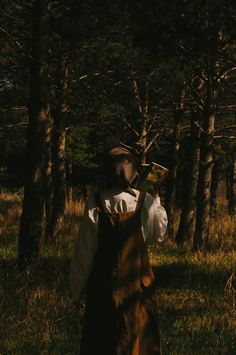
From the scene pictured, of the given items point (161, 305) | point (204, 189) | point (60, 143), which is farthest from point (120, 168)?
point (60, 143)

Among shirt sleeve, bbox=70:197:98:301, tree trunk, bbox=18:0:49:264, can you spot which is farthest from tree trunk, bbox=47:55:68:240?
shirt sleeve, bbox=70:197:98:301

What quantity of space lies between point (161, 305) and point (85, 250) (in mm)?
3117

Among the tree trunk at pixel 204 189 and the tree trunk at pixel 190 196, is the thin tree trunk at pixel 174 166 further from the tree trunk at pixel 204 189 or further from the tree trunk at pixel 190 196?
the tree trunk at pixel 204 189

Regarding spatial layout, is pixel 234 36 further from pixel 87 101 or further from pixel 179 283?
pixel 87 101

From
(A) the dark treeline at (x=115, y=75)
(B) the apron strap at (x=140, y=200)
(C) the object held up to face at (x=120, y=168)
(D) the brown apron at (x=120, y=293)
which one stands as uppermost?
(A) the dark treeline at (x=115, y=75)

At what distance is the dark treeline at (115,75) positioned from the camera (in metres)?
7.98

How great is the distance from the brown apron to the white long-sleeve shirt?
0.04 m

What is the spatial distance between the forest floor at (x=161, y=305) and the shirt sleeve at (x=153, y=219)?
164 cm

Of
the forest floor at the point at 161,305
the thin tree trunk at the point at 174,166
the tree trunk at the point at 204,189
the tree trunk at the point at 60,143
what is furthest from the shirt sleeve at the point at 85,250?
the thin tree trunk at the point at 174,166

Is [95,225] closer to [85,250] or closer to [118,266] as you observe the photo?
[85,250]

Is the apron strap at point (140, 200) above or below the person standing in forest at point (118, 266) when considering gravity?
above

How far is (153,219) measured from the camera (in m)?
4.01

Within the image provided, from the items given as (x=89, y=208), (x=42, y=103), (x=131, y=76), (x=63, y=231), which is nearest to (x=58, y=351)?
(x=89, y=208)

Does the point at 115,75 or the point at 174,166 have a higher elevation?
the point at 115,75
